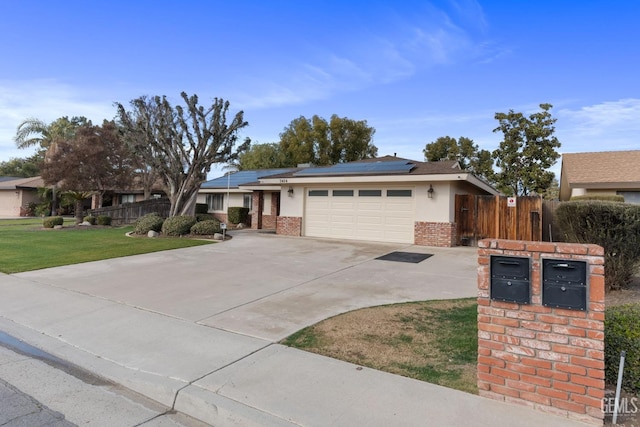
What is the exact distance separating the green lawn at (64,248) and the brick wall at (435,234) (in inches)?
326

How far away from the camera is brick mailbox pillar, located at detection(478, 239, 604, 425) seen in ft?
8.36

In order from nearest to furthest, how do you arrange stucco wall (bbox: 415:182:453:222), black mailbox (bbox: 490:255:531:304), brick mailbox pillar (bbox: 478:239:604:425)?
brick mailbox pillar (bbox: 478:239:604:425)
black mailbox (bbox: 490:255:531:304)
stucco wall (bbox: 415:182:453:222)

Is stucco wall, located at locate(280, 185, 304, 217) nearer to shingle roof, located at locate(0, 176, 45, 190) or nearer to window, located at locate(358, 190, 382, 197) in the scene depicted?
window, located at locate(358, 190, 382, 197)

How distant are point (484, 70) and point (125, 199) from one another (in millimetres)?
30459

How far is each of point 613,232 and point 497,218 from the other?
7673 millimetres

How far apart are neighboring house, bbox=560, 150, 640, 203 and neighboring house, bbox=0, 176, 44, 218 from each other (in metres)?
40.7

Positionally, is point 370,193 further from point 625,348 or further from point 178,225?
point 625,348

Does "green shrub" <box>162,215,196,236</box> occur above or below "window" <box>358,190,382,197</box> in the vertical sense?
below

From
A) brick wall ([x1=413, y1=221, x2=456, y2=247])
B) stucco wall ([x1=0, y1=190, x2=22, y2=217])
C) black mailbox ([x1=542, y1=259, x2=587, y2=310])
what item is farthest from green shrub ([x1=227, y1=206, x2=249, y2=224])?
stucco wall ([x1=0, y1=190, x2=22, y2=217])

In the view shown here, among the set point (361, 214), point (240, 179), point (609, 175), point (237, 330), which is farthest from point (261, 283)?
point (240, 179)

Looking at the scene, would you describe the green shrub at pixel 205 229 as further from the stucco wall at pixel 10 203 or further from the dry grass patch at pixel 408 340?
the stucco wall at pixel 10 203

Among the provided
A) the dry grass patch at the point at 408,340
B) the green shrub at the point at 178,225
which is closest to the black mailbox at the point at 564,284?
the dry grass patch at the point at 408,340

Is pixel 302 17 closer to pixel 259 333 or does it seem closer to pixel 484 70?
pixel 484 70

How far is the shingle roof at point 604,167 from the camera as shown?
1537cm
